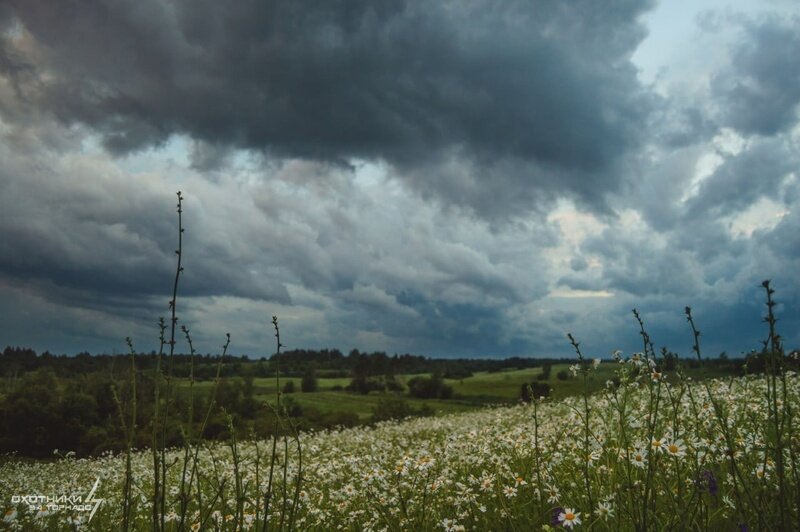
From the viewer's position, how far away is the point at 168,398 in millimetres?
3264

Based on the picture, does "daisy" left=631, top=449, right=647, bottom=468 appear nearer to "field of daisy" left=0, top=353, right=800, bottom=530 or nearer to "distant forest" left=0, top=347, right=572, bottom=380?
"field of daisy" left=0, top=353, right=800, bottom=530

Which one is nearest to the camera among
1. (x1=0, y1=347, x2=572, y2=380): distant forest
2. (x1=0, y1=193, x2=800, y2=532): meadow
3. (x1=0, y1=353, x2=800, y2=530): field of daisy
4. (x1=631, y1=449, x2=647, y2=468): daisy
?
(x1=0, y1=193, x2=800, y2=532): meadow

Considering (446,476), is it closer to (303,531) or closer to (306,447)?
(303,531)

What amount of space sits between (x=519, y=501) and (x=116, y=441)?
34.2 meters

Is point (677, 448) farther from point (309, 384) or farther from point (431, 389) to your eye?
point (309, 384)

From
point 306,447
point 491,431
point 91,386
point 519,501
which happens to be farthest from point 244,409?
point 519,501

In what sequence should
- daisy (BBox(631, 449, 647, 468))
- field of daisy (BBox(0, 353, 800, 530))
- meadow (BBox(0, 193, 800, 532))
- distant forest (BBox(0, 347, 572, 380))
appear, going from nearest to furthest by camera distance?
meadow (BBox(0, 193, 800, 532)), daisy (BBox(631, 449, 647, 468)), field of daisy (BBox(0, 353, 800, 530)), distant forest (BBox(0, 347, 572, 380))

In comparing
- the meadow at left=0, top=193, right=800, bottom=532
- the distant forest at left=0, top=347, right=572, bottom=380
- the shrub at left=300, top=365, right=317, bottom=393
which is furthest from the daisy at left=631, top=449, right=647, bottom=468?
the shrub at left=300, top=365, right=317, bottom=393

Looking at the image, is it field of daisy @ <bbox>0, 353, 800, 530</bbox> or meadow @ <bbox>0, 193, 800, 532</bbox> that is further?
field of daisy @ <bbox>0, 353, 800, 530</bbox>

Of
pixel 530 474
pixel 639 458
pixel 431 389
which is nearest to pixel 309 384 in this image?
pixel 431 389

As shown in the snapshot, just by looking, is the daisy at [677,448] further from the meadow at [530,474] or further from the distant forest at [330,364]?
the distant forest at [330,364]

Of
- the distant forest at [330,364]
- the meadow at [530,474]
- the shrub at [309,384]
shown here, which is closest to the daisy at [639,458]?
the meadow at [530,474]

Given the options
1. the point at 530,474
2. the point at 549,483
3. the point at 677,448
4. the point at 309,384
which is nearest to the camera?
the point at 677,448

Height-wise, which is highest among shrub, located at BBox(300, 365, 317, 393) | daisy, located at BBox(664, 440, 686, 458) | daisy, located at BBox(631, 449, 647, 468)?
daisy, located at BBox(664, 440, 686, 458)
